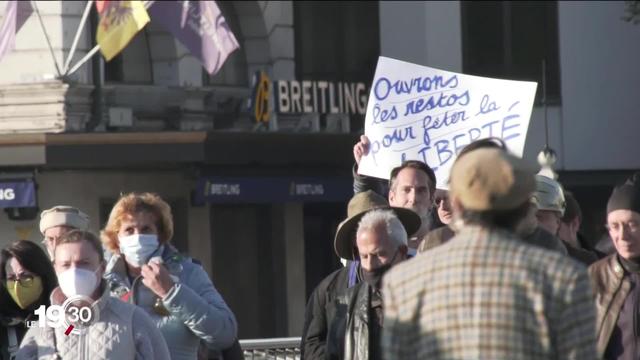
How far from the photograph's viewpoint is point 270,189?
917 inches

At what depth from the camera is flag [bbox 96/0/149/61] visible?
21188 mm

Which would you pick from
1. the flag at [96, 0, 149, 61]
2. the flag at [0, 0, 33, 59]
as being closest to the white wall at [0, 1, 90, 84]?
the flag at [0, 0, 33, 59]

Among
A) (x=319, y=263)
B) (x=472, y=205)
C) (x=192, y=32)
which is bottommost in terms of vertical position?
(x=319, y=263)

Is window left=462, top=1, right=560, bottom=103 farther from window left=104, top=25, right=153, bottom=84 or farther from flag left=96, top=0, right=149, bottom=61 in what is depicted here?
flag left=96, top=0, right=149, bottom=61

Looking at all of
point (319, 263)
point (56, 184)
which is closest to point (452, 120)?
point (56, 184)

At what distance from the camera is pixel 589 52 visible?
27.8 m

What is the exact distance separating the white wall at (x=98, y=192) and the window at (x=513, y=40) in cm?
541

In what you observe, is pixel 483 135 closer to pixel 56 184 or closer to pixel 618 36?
pixel 56 184

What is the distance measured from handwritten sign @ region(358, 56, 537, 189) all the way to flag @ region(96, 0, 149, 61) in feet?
34.3

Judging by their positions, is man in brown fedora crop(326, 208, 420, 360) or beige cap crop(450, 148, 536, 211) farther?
man in brown fedora crop(326, 208, 420, 360)

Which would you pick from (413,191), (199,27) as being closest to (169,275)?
(413,191)

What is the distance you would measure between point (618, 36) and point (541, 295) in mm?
23125

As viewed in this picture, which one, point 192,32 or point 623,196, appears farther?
point 192,32

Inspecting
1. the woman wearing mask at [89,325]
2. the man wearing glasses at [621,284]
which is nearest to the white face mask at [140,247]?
the woman wearing mask at [89,325]
